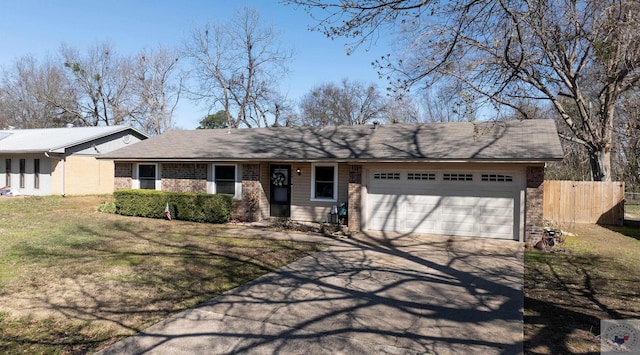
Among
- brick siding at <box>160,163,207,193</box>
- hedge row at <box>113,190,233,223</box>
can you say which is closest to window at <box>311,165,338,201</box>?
hedge row at <box>113,190,233,223</box>

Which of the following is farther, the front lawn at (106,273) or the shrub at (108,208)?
the shrub at (108,208)

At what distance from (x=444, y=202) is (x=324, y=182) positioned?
4.17 metres

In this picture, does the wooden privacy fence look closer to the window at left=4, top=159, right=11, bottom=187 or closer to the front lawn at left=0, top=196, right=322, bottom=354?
the front lawn at left=0, top=196, right=322, bottom=354

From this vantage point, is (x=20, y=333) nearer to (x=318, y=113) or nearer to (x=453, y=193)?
(x=453, y=193)

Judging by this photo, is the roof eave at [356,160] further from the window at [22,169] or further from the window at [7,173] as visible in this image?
the window at [7,173]

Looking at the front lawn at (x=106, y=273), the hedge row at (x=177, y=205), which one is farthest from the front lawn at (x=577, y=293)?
the hedge row at (x=177, y=205)

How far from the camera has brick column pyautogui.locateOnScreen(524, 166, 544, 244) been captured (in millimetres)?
10188

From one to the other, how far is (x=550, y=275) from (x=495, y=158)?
378cm

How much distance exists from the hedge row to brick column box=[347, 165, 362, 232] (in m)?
4.36

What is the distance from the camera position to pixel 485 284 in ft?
22.0

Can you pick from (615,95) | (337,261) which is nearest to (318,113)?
(615,95)

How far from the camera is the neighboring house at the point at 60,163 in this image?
2034 centimetres

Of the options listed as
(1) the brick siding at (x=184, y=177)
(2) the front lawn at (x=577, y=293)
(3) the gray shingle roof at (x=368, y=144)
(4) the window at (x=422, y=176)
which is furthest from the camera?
(1) the brick siding at (x=184, y=177)

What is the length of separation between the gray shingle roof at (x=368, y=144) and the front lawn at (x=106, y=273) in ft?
10.9
